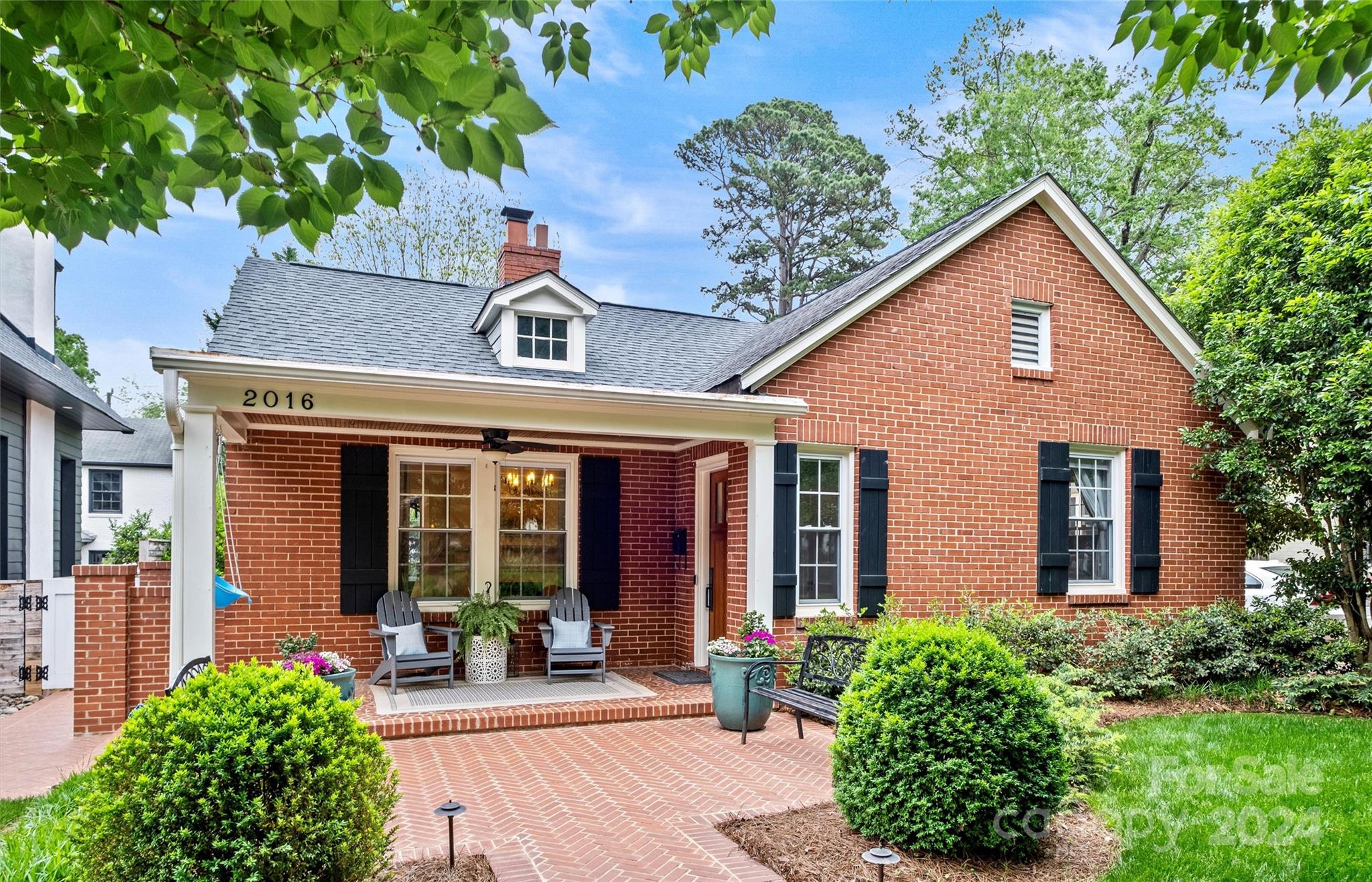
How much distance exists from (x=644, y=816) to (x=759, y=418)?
4295 mm

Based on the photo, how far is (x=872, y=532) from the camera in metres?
9.06

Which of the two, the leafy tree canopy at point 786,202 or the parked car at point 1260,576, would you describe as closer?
the parked car at point 1260,576

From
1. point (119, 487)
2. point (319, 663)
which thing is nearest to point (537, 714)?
point (319, 663)

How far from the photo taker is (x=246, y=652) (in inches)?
344

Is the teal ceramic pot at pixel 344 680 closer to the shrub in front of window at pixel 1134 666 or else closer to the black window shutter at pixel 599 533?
the black window shutter at pixel 599 533

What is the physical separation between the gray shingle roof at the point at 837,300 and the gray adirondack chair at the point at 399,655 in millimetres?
3975

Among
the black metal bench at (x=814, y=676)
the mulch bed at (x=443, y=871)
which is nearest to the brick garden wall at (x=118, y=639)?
the mulch bed at (x=443, y=871)

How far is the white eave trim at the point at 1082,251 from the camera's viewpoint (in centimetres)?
883

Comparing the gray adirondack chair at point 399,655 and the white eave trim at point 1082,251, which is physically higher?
the white eave trim at point 1082,251

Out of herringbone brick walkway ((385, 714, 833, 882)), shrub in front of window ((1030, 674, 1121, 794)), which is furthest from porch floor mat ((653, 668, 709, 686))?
shrub in front of window ((1030, 674, 1121, 794))

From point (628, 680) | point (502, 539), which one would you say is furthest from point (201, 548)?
point (628, 680)

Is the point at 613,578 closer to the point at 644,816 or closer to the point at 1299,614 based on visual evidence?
the point at 644,816

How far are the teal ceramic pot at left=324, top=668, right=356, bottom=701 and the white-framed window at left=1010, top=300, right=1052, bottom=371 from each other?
25.8ft

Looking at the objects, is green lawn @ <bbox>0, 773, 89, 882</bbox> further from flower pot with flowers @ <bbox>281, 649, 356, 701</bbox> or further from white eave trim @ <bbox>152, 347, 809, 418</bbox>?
white eave trim @ <bbox>152, 347, 809, 418</bbox>
